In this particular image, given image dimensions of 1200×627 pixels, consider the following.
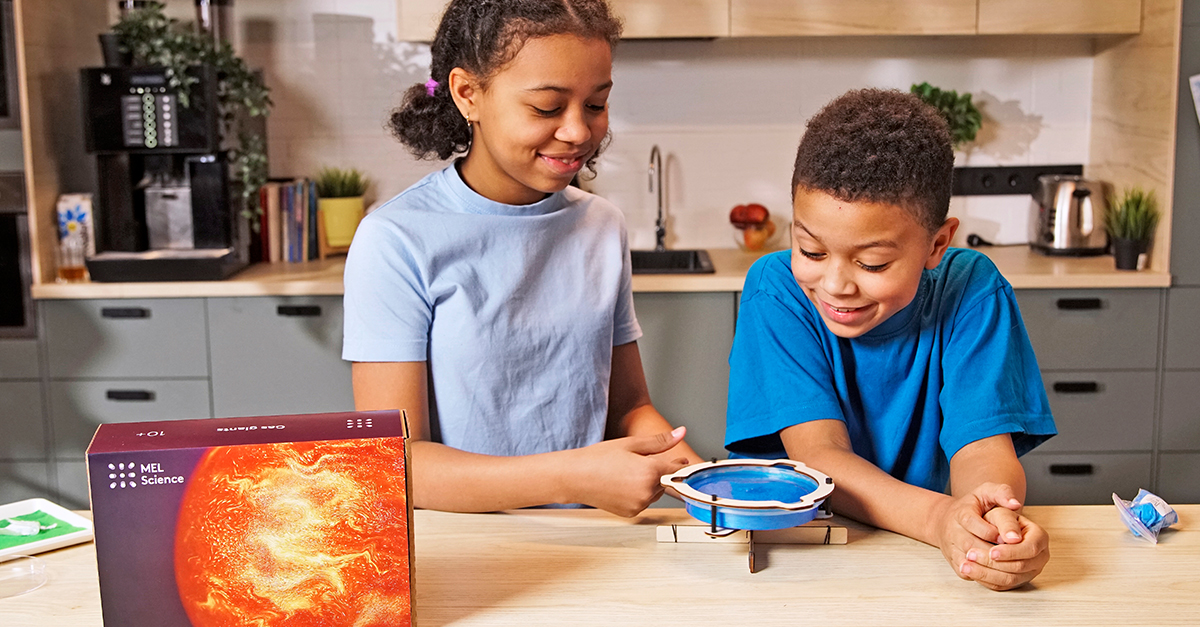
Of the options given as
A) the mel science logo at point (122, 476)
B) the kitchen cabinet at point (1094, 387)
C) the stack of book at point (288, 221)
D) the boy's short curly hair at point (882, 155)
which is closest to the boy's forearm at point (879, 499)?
the boy's short curly hair at point (882, 155)

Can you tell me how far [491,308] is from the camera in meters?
1.26

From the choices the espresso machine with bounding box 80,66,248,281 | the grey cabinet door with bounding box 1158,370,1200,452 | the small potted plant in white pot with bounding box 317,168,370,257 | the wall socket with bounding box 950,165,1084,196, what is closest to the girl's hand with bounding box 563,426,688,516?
the espresso machine with bounding box 80,66,248,281

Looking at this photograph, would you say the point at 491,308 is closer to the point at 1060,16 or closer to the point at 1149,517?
the point at 1149,517

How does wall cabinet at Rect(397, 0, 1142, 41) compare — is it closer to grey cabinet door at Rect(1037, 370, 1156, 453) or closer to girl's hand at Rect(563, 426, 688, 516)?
grey cabinet door at Rect(1037, 370, 1156, 453)

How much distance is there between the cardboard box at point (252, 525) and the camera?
799 mm

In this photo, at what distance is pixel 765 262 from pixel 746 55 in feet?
6.27

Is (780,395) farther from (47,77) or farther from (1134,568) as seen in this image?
(47,77)

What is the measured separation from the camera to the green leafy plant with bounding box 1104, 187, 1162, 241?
265cm

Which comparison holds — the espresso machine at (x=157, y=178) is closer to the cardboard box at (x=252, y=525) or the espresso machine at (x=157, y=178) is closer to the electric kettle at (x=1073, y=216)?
the cardboard box at (x=252, y=525)

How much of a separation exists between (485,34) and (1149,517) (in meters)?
0.87

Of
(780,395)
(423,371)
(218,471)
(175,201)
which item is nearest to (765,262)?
(780,395)

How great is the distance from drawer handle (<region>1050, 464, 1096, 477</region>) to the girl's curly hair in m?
1.98

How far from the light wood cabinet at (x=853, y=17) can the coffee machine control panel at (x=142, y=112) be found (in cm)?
140

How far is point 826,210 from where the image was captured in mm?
1034
